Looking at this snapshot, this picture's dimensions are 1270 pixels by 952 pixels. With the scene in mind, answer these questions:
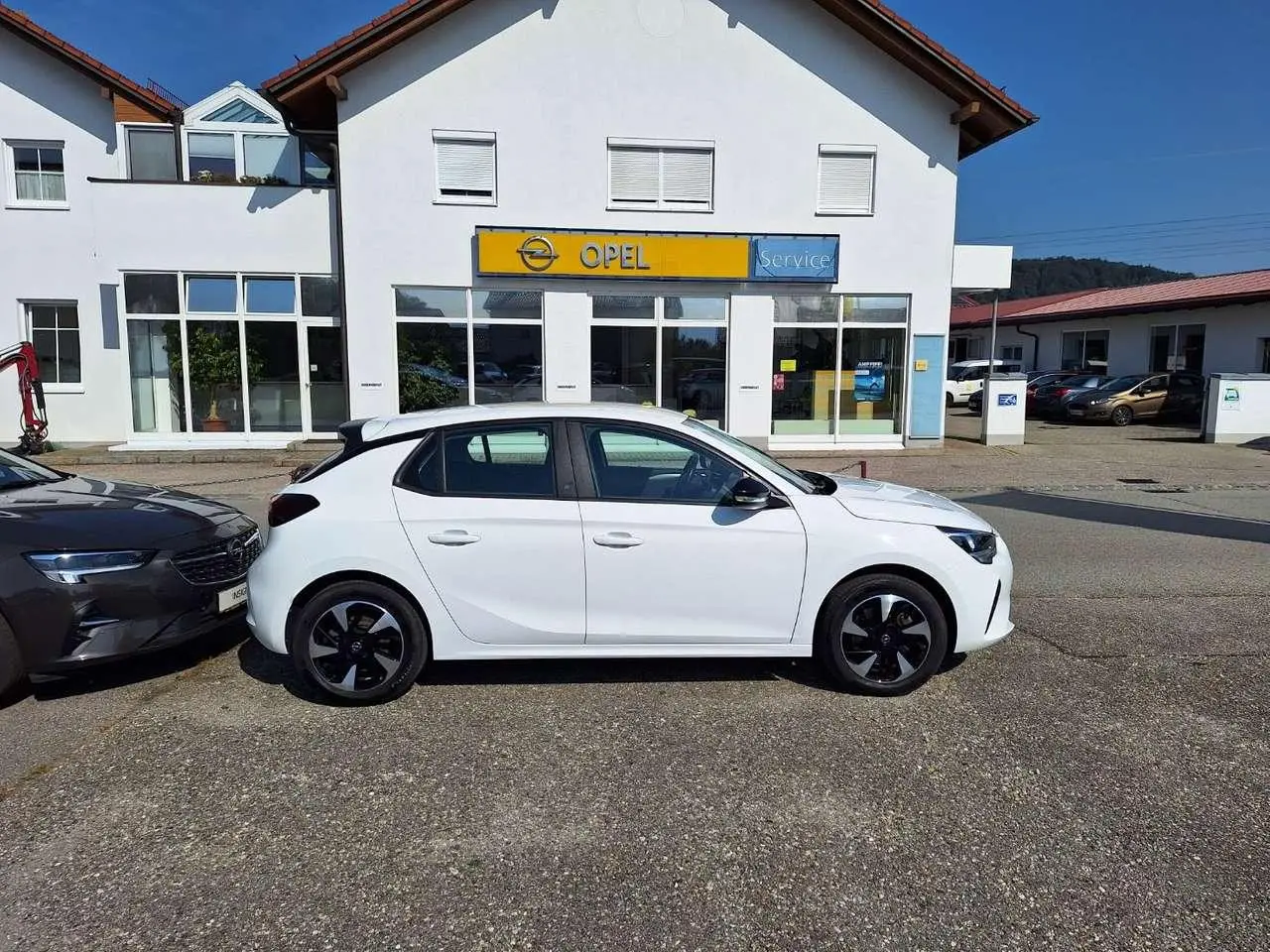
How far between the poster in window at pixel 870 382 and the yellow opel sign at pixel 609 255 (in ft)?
10.0

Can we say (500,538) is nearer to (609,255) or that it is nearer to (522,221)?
(609,255)

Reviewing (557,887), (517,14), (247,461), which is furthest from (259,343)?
(557,887)

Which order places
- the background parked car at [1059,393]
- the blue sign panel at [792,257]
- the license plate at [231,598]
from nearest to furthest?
the license plate at [231,598] → the blue sign panel at [792,257] → the background parked car at [1059,393]

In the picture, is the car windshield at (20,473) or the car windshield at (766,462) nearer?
the car windshield at (766,462)

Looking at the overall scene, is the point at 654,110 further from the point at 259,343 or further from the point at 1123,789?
the point at 1123,789

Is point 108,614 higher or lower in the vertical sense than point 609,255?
lower

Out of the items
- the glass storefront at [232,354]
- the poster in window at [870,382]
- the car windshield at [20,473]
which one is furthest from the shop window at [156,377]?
the poster in window at [870,382]

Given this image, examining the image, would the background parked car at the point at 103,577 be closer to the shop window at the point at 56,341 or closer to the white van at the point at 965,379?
the shop window at the point at 56,341

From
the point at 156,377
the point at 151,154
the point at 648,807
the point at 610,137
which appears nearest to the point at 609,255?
the point at 610,137

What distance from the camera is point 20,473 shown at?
5613 millimetres

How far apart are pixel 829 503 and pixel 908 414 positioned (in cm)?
1264

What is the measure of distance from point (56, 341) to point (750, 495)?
1690 centimetres

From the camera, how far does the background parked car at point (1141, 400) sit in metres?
23.1

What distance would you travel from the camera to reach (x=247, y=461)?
14.6 metres
